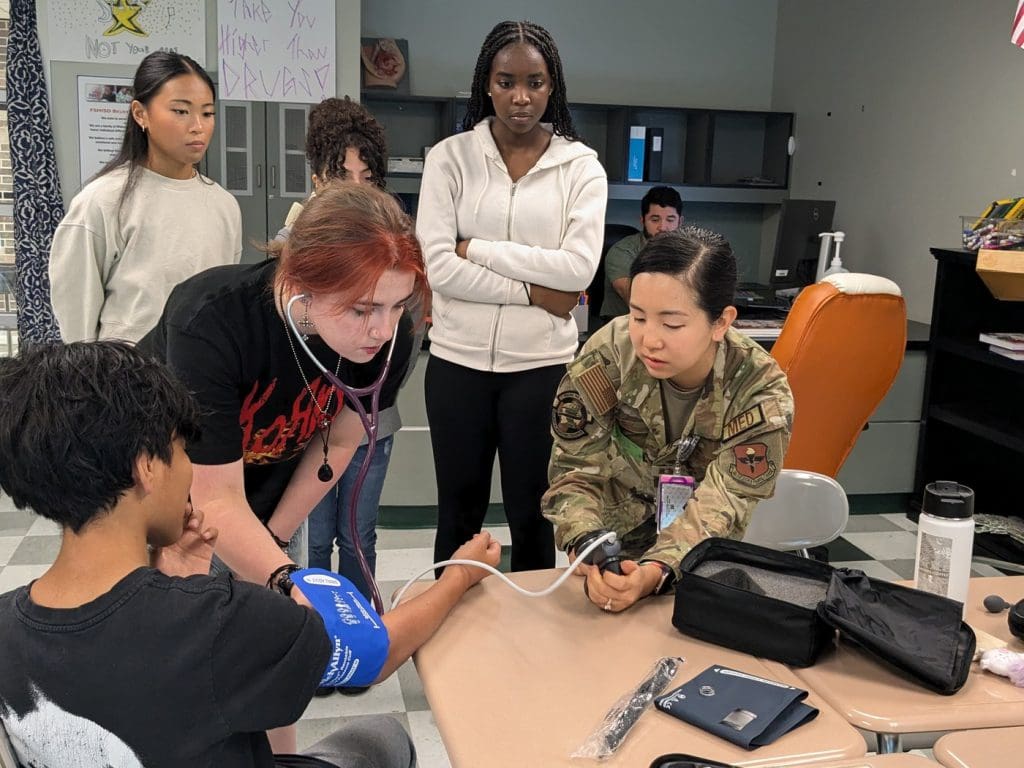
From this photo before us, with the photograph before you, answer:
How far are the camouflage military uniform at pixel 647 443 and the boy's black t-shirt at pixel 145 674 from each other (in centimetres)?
70

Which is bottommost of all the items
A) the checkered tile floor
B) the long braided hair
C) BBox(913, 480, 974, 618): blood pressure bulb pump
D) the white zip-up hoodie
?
the checkered tile floor

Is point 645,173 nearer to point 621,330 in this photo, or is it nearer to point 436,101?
point 436,101

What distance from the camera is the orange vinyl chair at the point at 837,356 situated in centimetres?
250

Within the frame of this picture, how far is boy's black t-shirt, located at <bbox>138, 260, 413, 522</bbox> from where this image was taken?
1.37m

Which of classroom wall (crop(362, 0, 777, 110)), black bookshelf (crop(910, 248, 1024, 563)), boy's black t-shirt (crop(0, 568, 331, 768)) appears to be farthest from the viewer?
classroom wall (crop(362, 0, 777, 110))

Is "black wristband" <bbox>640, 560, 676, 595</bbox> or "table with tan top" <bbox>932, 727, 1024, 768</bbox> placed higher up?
"black wristband" <bbox>640, 560, 676, 595</bbox>

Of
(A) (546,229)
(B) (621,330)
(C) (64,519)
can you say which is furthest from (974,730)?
(A) (546,229)

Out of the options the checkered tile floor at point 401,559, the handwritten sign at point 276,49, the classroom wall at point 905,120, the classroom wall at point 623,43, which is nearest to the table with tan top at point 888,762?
the checkered tile floor at point 401,559

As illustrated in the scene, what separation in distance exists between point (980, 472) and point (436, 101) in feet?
9.73

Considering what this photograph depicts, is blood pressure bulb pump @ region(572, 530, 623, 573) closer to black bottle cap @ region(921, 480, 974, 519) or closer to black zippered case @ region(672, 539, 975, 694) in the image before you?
black zippered case @ region(672, 539, 975, 694)

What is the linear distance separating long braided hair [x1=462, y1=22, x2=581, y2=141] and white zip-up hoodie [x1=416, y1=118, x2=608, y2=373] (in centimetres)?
5

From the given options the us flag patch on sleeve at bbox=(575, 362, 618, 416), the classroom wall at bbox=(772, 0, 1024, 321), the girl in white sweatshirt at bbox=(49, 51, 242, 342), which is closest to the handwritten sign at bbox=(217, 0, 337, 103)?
the girl in white sweatshirt at bbox=(49, 51, 242, 342)

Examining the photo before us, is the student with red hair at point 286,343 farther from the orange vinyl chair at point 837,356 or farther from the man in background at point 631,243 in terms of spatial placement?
the man in background at point 631,243

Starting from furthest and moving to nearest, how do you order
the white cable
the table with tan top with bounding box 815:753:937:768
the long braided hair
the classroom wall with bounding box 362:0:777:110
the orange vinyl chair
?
the classroom wall with bounding box 362:0:777:110 → the orange vinyl chair → the long braided hair → the white cable → the table with tan top with bounding box 815:753:937:768
